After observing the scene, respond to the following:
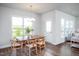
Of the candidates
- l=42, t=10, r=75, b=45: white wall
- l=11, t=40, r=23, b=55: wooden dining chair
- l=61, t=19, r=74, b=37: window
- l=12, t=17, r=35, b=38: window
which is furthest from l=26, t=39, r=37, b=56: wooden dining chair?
l=61, t=19, r=74, b=37: window

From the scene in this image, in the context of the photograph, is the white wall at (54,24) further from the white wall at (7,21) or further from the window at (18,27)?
the window at (18,27)

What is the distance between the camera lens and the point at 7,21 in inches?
95.7

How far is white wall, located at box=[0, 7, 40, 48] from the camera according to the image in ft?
7.00

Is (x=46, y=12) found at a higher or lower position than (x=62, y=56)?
higher

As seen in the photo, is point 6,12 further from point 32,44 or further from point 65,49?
point 65,49

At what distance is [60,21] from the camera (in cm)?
211

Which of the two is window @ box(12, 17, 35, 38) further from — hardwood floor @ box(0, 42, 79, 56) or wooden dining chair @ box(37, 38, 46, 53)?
wooden dining chair @ box(37, 38, 46, 53)

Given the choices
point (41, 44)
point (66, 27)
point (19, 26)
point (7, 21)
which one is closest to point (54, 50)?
point (41, 44)

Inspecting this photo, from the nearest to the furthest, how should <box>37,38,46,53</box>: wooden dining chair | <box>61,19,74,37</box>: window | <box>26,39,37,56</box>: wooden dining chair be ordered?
1. <box>61,19,74,37</box>: window
2. <box>37,38,46,53</box>: wooden dining chair
3. <box>26,39,37,56</box>: wooden dining chair

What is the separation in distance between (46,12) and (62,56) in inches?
52.1

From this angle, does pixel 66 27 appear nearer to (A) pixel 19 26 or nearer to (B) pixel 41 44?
(B) pixel 41 44

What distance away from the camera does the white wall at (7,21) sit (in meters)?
2.13

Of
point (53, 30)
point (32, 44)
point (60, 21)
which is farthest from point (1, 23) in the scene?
point (60, 21)

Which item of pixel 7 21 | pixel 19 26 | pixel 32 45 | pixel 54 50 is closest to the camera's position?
pixel 19 26
